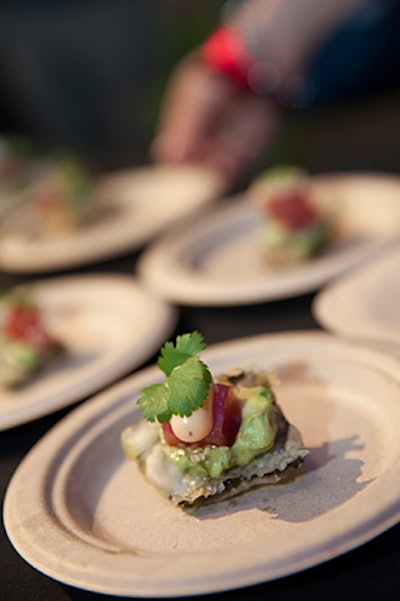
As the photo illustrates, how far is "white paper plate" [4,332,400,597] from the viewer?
0.93 metres

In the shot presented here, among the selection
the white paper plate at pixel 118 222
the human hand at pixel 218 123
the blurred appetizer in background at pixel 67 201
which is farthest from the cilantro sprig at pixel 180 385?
the human hand at pixel 218 123

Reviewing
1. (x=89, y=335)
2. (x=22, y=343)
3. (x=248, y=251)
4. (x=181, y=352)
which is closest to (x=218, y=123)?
(x=248, y=251)

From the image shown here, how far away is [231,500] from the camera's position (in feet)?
3.71

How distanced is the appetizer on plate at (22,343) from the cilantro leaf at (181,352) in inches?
23.3

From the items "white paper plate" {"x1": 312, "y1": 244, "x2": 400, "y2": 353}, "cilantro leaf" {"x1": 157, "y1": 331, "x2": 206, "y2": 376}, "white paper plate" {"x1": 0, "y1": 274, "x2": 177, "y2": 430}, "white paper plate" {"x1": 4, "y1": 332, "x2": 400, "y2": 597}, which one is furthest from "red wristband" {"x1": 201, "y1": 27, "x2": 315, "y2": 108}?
"cilantro leaf" {"x1": 157, "y1": 331, "x2": 206, "y2": 376}

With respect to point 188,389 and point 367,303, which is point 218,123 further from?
point 188,389

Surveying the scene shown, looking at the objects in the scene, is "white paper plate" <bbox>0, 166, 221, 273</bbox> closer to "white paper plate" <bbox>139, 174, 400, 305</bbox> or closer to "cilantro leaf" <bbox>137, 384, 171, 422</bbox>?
"white paper plate" <bbox>139, 174, 400, 305</bbox>

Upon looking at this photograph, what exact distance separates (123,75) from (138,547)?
628 cm

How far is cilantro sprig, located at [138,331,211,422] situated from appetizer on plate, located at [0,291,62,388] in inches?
23.3

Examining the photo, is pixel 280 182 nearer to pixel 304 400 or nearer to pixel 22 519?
pixel 304 400

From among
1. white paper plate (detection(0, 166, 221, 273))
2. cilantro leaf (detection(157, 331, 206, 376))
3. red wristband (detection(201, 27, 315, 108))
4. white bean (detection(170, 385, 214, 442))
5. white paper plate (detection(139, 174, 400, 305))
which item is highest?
red wristband (detection(201, 27, 315, 108))

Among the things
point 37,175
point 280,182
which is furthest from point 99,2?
point 280,182

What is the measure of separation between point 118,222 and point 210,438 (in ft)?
4.87

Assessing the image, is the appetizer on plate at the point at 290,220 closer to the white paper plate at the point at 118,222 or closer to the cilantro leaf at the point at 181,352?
the white paper plate at the point at 118,222
